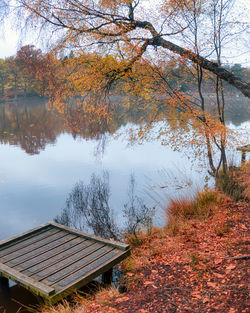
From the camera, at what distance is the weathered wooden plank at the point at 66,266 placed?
454cm

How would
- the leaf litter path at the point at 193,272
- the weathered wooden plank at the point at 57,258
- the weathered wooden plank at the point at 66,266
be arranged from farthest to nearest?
the weathered wooden plank at the point at 57,258
the weathered wooden plank at the point at 66,266
the leaf litter path at the point at 193,272

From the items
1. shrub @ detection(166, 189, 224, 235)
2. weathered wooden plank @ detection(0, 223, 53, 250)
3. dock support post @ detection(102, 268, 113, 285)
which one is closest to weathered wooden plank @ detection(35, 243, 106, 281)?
dock support post @ detection(102, 268, 113, 285)

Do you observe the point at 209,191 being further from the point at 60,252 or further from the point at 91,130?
the point at 91,130

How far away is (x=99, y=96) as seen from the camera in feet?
30.3

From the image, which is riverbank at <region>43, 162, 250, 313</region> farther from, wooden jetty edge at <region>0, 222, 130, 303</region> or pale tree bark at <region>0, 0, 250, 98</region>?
pale tree bark at <region>0, 0, 250, 98</region>

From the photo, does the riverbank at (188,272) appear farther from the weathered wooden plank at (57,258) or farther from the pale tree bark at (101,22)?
the pale tree bark at (101,22)

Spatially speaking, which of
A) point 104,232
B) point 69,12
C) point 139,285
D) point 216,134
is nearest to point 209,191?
point 216,134

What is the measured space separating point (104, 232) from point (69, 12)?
18.8 feet

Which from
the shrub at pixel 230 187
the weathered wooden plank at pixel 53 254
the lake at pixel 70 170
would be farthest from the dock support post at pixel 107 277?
the shrub at pixel 230 187

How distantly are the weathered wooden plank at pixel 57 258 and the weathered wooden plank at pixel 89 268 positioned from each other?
Result: 1.57 ft

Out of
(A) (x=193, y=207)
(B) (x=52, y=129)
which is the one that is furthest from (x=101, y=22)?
(B) (x=52, y=129)

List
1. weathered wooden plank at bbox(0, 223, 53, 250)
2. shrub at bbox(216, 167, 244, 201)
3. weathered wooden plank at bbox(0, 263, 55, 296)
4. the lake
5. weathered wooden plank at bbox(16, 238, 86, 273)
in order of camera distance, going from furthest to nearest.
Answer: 1. the lake
2. shrub at bbox(216, 167, 244, 201)
3. weathered wooden plank at bbox(0, 223, 53, 250)
4. weathered wooden plank at bbox(16, 238, 86, 273)
5. weathered wooden plank at bbox(0, 263, 55, 296)

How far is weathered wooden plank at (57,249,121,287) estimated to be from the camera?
4371 mm

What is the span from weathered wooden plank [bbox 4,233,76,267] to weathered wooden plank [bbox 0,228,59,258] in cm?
22
